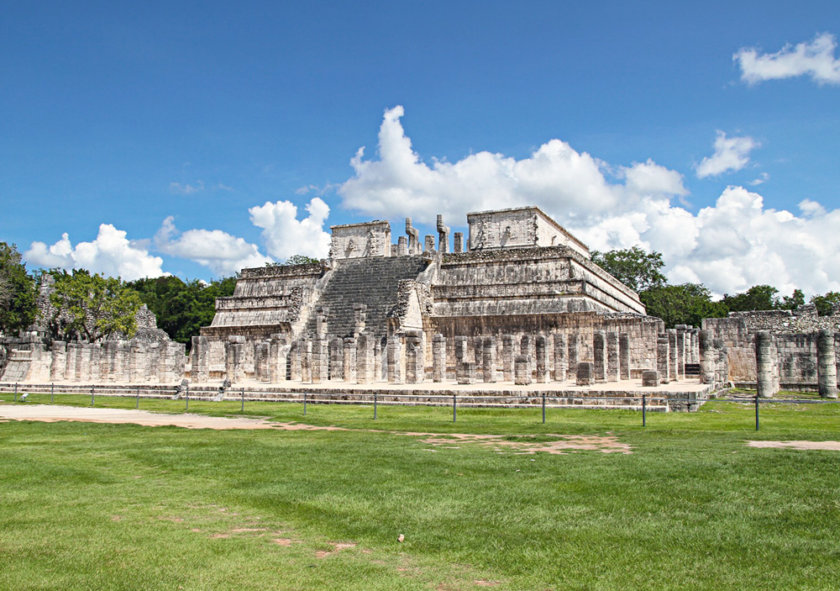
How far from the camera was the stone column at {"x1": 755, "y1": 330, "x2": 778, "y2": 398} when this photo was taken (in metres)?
20.9

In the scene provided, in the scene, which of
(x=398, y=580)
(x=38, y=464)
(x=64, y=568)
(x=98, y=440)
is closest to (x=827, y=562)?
(x=398, y=580)

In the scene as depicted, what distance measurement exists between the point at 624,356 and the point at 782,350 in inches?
208

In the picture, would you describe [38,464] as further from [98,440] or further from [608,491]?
[608,491]

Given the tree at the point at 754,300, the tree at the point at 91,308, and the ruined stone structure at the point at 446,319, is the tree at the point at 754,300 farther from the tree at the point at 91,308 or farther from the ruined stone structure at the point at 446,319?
the tree at the point at 91,308

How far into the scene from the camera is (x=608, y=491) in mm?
7523

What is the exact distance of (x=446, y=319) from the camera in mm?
32938

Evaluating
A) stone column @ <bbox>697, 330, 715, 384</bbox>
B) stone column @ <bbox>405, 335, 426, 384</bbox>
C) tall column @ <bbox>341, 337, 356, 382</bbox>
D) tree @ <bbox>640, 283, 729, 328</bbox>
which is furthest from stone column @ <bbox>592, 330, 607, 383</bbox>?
tree @ <bbox>640, 283, 729, 328</bbox>

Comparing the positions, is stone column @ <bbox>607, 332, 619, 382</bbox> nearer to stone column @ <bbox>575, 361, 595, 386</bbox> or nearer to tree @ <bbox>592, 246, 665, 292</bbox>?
stone column @ <bbox>575, 361, 595, 386</bbox>

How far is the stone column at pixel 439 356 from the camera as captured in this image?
26250 mm

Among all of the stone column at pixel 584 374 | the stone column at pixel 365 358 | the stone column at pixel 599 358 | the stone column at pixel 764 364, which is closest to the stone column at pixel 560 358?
the stone column at pixel 599 358

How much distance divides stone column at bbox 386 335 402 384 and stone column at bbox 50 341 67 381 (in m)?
17.3

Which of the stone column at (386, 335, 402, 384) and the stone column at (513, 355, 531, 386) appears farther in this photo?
the stone column at (386, 335, 402, 384)

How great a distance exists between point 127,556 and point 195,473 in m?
3.58

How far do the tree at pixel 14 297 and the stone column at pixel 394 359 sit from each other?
27.4 meters
